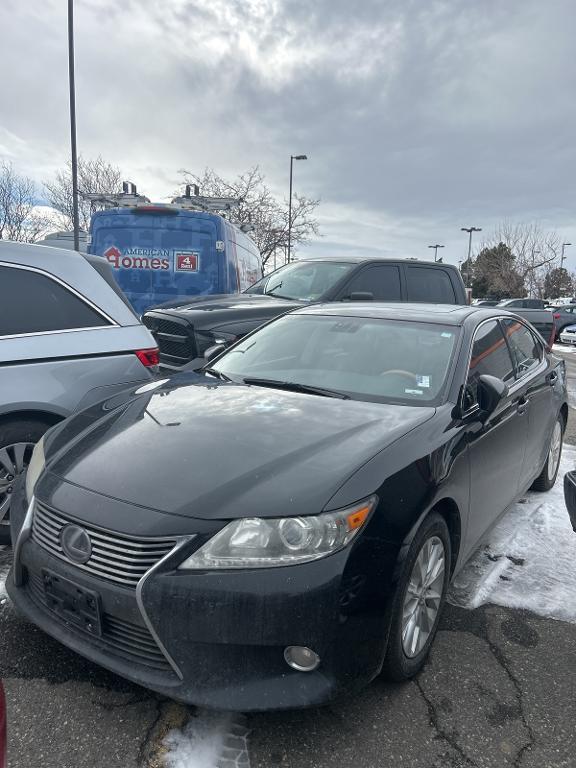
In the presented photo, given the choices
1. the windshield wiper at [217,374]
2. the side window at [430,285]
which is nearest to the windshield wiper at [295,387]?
the windshield wiper at [217,374]

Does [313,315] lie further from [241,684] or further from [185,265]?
[185,265]

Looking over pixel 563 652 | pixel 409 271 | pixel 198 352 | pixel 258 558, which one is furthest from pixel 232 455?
pixel 409 271

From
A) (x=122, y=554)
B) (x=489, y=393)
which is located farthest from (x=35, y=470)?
(x=489, y=393)

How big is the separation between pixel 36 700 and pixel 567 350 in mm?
23190

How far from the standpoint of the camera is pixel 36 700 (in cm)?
227

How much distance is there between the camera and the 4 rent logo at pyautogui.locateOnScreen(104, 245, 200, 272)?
7777mm

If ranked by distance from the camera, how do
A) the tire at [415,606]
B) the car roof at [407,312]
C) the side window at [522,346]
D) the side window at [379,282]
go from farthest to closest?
the side window at [379,282] → the side window at [522,346] → the car roof at [407,312] → the tire at [415,606]

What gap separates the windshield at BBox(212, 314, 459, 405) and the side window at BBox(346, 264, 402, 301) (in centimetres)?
285

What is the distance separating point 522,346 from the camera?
14.3 feet

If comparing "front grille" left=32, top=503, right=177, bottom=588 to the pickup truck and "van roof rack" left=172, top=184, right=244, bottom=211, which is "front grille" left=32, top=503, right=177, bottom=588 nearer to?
the pickup truck

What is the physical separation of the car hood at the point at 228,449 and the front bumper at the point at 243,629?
0.74 ft

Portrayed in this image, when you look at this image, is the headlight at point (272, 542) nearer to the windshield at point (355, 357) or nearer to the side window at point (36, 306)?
the windshield at point (355, 357)

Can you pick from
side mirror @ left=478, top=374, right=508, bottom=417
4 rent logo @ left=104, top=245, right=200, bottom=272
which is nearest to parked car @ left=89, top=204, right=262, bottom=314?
4 rent logo @ left=104, top=245, right=200, bottom=272

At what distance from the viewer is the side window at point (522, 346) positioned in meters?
4.07
